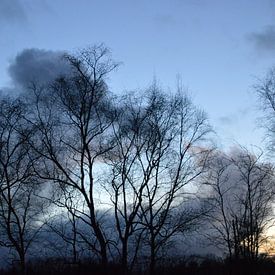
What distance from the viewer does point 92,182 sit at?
1174 inches

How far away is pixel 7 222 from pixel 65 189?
15.9 feet

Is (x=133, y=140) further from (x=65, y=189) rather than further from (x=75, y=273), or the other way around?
(x=75, y=273)

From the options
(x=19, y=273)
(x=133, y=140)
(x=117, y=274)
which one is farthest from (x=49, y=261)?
(x=133, y=140)

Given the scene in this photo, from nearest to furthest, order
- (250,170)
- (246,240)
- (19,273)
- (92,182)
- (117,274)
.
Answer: (92,182)
(117,274)
(19,273)
(250,170)
(246,240)

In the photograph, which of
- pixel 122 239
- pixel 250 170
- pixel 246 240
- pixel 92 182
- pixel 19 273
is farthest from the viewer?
pixel 246 240

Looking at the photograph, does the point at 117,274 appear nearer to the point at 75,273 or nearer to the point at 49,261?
the point at 75,273

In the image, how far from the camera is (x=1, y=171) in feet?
110

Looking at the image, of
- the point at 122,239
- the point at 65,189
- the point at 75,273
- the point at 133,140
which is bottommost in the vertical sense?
the point at 75,273

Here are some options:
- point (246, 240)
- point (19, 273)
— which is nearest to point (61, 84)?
point (19, 273)

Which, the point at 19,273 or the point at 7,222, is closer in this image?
the point at 7,222

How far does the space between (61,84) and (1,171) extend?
7.67 m

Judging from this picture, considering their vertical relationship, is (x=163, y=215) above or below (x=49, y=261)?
above

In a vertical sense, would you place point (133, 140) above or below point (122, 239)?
above

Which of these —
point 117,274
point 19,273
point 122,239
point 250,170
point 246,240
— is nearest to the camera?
point 122,239
